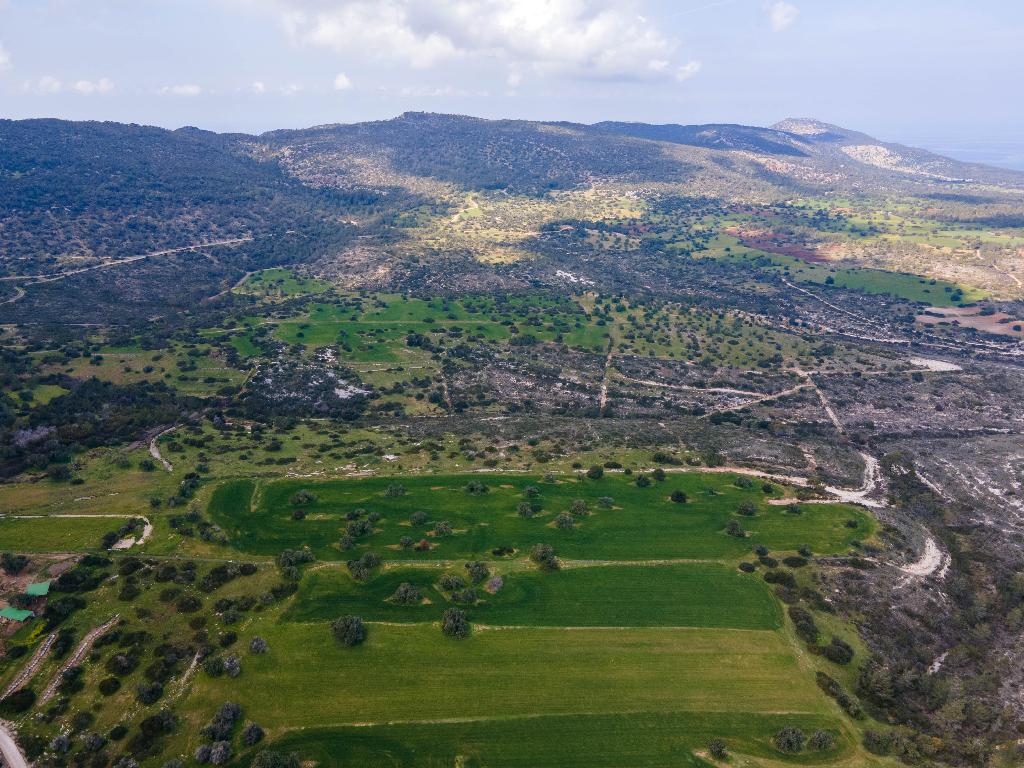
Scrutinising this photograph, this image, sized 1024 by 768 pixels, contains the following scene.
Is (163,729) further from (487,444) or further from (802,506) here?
(802,506)

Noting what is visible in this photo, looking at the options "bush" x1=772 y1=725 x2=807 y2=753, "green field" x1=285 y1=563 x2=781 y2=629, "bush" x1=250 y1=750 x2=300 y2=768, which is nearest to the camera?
"bush" x1=250 y1=750 x2=300 y2=768

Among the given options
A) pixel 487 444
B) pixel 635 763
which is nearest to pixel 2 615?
pixel 635 763

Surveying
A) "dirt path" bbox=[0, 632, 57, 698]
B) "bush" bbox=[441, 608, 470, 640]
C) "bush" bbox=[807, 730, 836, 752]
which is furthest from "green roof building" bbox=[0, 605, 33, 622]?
"bush" bbox=[807, 730, 836, 752]

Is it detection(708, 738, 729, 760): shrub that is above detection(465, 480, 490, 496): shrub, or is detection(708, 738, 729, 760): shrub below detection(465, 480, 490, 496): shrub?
below

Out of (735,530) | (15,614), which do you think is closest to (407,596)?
(15,614)

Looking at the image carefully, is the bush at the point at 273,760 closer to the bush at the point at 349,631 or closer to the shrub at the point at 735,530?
the bush at the point at 349,631

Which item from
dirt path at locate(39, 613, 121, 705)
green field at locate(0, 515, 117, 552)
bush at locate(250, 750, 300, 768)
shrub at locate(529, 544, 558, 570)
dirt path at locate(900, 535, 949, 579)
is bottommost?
dirt path at locate(900, 535, 949, 579)

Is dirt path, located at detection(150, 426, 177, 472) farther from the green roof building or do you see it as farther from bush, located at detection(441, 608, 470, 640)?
bush, located at detection(441, 608, 470, 640)
